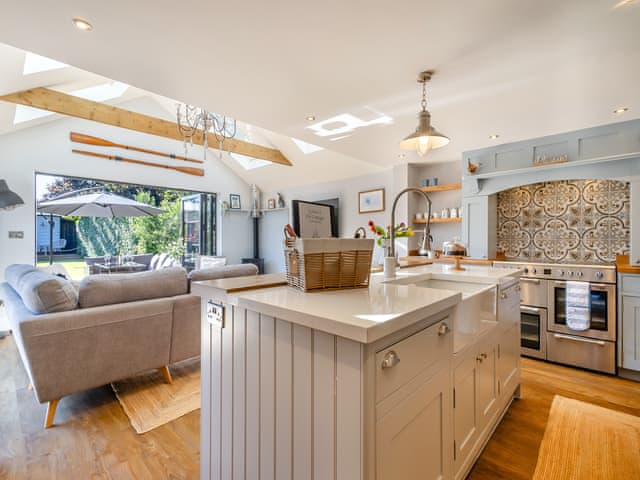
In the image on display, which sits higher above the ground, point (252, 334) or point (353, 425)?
point (252, 334)

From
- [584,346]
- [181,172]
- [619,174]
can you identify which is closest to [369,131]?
[619,174]

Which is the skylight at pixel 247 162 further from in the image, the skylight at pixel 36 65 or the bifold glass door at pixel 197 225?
the skylight at pixel 36 65

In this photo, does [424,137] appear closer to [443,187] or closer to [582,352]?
[443,187]

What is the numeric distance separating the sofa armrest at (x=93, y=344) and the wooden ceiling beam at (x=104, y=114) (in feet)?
9.91

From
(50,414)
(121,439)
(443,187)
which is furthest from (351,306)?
(443,187)

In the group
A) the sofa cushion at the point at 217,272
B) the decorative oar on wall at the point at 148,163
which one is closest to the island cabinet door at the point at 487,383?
the sofa cushion at the point at 217,272

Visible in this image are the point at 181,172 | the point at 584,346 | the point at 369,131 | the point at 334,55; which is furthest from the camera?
the point at 181,172

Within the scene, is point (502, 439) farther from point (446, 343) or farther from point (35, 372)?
point (35, 372)

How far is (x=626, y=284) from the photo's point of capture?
8.87ft

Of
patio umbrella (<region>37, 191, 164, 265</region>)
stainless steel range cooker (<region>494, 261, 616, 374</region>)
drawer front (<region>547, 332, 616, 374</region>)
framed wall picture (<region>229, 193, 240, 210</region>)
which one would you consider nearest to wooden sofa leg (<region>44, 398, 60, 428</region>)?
patio umbrella (<region>37, 191, 164, 265</region>)

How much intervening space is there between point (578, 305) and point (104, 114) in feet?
19.8

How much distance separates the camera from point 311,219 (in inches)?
56.8

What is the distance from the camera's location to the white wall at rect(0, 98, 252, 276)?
4.33m

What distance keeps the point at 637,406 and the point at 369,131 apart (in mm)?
3227
